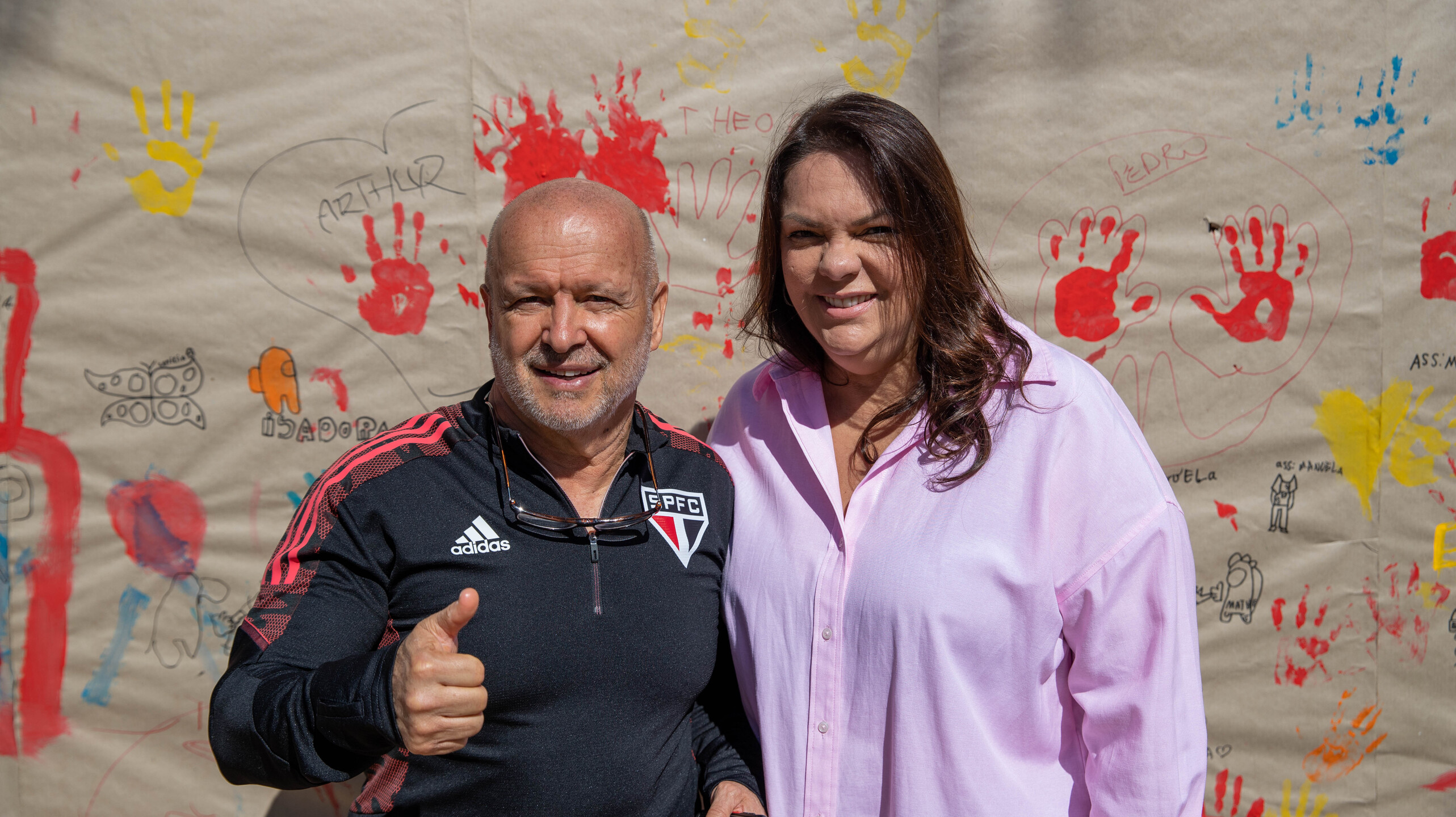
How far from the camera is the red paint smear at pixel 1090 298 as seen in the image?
2781mm

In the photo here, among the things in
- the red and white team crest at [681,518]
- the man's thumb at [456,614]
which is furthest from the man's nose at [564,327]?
the man's thumb at [456,614]

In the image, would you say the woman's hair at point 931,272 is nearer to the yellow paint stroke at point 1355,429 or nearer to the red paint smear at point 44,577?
the yellow paint stroke at point 1355,429

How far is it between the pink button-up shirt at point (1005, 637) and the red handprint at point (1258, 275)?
1.43 metres

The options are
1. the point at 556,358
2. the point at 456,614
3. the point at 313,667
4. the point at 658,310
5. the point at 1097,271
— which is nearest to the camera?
the point at 456,614

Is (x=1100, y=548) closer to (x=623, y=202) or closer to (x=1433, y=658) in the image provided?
(x=623, y=202)

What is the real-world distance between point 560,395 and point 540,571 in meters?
0.37

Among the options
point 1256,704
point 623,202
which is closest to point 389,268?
point 623,202

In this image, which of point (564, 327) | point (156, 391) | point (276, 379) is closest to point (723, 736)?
point (564, 327)

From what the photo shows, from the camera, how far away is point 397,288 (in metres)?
2.68

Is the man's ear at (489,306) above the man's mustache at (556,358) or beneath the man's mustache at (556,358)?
above

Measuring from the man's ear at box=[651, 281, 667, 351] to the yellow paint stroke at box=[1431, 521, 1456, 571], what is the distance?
9.22 feet

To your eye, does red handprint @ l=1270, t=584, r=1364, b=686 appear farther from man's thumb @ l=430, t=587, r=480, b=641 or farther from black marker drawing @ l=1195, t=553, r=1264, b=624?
man's thumb @ l=430, t=587, r=480, b=641

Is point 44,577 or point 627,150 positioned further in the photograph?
point 627,150

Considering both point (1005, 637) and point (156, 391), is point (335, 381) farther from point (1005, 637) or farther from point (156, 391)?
point (1005, 637)
